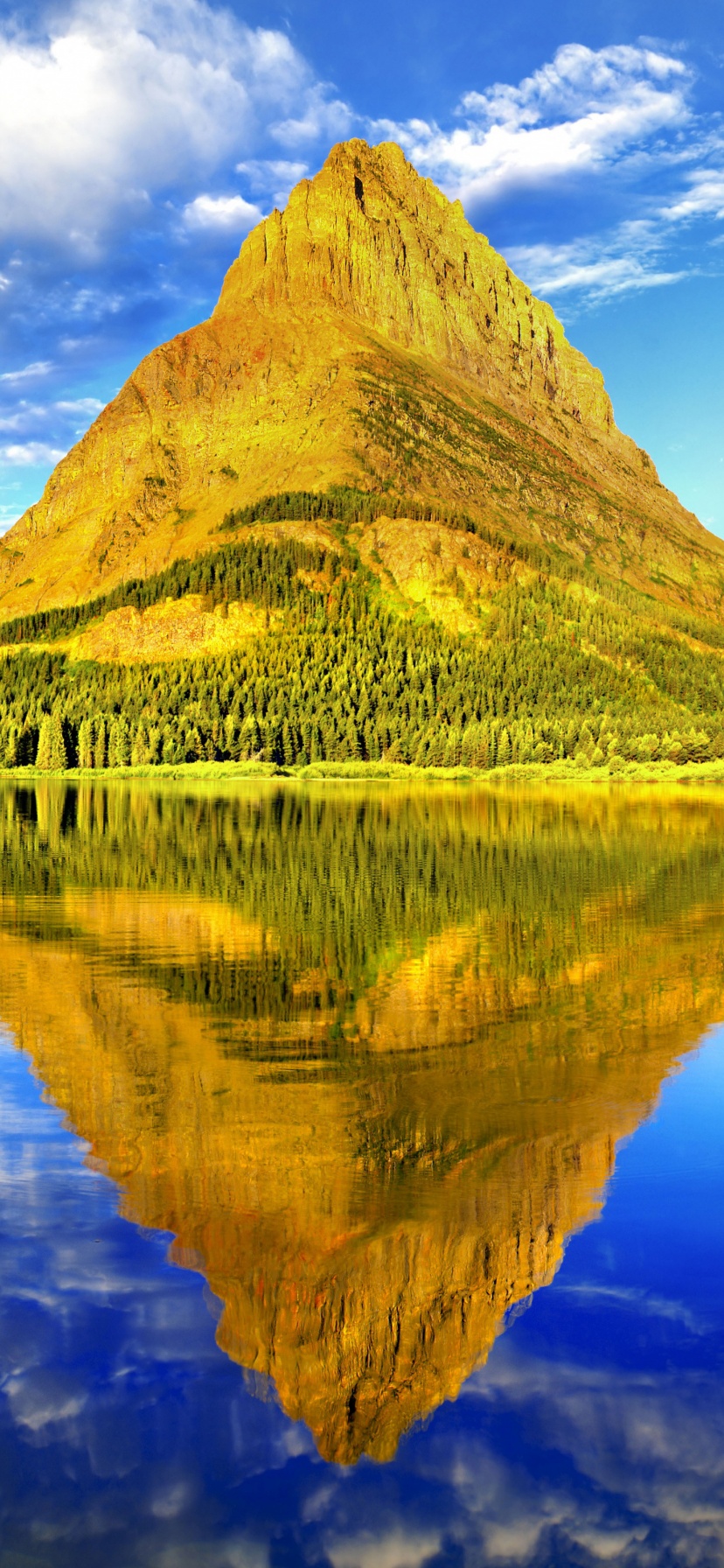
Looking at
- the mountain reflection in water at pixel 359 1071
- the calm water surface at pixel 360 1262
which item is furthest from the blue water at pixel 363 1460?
the mountain reflection in water at pixel 359 1071

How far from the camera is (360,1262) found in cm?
1270

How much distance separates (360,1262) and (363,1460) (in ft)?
9.81

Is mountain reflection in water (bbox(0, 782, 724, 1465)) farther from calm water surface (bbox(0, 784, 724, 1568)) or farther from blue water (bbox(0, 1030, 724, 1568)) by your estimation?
blue water (bbox(0, 1030, 724, 1568))

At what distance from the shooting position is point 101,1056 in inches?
850

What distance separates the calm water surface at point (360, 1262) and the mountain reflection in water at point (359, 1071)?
0.07m

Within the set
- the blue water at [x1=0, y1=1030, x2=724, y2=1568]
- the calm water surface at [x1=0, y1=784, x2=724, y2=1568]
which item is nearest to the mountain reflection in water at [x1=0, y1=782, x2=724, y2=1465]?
the calm water surface at [x1=0, y1=784, x2=724, y2=1568]

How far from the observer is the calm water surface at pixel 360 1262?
9.15 metres

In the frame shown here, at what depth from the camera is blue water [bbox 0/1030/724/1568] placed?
28.9 feet

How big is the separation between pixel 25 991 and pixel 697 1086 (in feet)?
51.6

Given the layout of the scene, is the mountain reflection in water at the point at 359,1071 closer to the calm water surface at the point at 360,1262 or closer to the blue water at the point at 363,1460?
the calm water surface at the point at 360,1262

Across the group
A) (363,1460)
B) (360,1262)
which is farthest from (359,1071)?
(363,1460)

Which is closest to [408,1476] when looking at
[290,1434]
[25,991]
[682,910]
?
[290,1434]

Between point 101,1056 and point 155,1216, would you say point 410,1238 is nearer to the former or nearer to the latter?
point 155,1216

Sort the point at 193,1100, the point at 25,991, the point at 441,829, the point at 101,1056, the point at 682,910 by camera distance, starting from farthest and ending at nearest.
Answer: the point at 441,829 < the point at 682,910 < the point at 25,991 < the point at 101,1056 < the point at 193,1100
